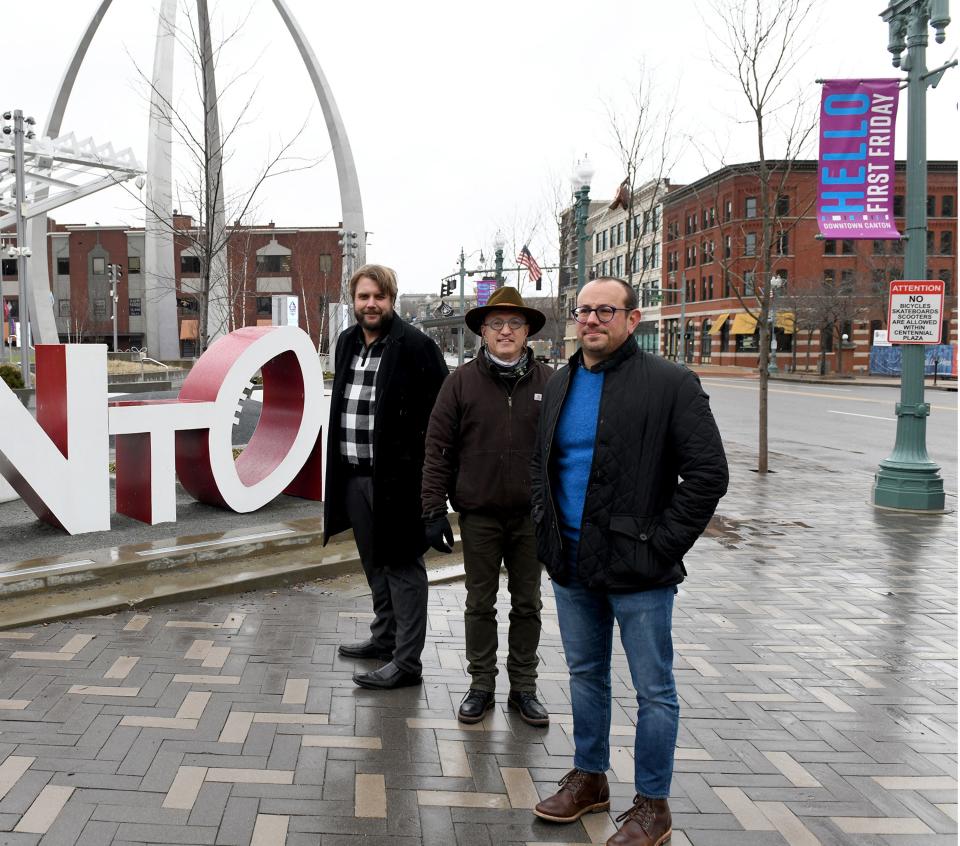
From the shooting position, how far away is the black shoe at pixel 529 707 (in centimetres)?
402

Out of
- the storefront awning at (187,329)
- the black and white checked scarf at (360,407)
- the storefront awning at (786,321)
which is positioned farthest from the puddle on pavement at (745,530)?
the storefront awning at (187,329)

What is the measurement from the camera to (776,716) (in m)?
4.19

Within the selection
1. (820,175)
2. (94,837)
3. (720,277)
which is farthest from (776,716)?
(720,277)

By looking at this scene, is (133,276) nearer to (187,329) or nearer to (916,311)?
(187,329)

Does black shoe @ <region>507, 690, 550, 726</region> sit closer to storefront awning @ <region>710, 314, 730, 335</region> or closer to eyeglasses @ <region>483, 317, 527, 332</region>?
eyeglasses @ <region>483, 317, 527, 332</region>

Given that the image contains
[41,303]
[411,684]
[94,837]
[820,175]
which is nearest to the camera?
[94,837]

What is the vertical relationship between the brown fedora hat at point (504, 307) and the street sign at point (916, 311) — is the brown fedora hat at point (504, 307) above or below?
below

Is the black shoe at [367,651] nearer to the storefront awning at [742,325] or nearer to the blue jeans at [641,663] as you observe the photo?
the blue jeans at [641,663]

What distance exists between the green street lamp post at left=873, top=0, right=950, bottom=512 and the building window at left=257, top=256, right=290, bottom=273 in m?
60.6

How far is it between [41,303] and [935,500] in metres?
34.6

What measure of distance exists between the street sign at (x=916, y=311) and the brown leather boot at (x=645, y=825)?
299 inches

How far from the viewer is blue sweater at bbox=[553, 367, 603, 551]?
3.15 metres

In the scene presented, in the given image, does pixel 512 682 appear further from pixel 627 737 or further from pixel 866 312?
pixel 866 312

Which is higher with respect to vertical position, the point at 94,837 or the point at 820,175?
the point at 820,175
